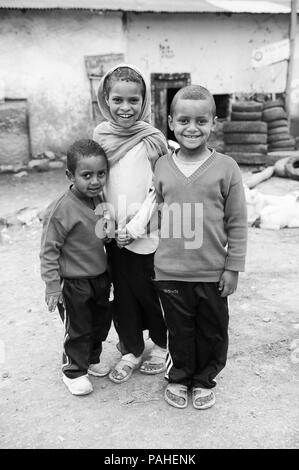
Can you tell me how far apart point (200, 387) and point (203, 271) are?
643 mm

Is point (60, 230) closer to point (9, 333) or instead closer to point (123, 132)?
point (123, 132)

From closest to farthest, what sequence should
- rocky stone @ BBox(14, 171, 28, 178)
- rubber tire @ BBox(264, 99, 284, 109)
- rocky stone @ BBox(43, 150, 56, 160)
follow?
rocky stone @ BBox(14, 171, 28, 178), rocky stone @ BBox(43, 150, 56, 160), rubber tire @ BBox(264, 99, 284, 109)

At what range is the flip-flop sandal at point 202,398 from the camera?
2430mm

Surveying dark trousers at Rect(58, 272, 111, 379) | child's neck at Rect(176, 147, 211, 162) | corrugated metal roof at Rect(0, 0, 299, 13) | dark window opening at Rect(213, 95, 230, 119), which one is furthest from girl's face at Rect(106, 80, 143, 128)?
dark window opening at Rect(213, 95, 230, 119)

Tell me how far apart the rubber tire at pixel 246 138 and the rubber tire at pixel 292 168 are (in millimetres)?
1393

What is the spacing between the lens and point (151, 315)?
266cm

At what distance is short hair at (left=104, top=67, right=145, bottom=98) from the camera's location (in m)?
2.34

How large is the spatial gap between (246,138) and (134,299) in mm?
6907

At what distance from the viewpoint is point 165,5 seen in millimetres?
8656

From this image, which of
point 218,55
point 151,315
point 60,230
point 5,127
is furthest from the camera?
point 218,55

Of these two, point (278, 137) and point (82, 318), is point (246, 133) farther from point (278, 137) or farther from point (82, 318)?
point (82, 318)

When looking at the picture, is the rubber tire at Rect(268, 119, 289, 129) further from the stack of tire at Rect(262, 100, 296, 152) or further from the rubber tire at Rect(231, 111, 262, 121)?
the rubber tire at Rect(231, 111, 262, 121)

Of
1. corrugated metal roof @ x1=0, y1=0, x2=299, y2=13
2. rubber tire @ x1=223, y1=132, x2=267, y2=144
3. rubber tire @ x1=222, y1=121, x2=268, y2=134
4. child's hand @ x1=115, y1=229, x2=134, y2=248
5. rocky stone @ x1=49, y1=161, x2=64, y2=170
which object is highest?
corrugated metal roof @ x1=0, y1=0, x2=299, y2=13

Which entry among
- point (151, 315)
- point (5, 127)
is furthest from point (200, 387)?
point (5, 127)
